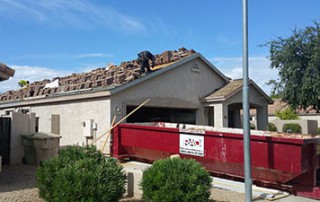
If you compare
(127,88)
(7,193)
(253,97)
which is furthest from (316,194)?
(253,97)

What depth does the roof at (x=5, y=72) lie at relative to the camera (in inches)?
382

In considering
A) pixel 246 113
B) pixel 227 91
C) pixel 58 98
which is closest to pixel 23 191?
pixel 246 113

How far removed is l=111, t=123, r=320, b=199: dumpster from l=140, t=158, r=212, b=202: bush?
294 cm

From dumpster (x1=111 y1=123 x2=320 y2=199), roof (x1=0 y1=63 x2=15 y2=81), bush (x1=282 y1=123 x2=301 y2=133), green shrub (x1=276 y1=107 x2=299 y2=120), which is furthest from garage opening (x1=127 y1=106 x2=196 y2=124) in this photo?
green shrub (x1=276 y1=107 x2=299 y2=120)

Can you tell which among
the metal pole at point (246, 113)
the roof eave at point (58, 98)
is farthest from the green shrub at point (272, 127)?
the metal pole at point (246, 113)

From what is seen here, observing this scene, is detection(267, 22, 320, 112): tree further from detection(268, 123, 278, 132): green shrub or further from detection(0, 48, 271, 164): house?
detection(268, 123, 278, 132): green shrub

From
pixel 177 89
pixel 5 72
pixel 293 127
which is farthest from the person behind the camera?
pixel 293 127

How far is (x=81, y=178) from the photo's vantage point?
6719 millimetres

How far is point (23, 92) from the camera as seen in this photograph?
2394 cm

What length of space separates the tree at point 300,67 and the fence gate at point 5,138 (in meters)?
18.5

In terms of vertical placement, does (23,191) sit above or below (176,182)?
below

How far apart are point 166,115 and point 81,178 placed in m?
14.4

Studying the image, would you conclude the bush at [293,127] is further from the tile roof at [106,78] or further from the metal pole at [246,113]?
the metal pole at [246,113]

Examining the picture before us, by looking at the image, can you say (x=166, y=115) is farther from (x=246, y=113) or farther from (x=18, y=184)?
(x=246, y=113)
